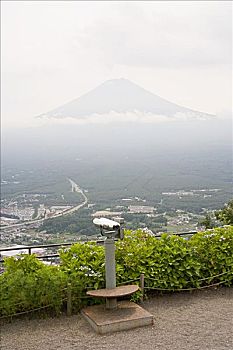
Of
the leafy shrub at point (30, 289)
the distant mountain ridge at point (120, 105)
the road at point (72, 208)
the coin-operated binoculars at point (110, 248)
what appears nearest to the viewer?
the leafy shrub at point (30, 289)

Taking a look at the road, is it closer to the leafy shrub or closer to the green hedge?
the green hedge

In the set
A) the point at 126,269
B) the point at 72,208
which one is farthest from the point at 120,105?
the point at 126,269

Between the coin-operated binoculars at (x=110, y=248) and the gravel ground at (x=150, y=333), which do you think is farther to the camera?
the coin-operated binoculars at (x=110, y=248)

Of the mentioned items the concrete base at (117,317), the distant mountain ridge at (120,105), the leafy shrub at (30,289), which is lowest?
the concrete base at (117,317)

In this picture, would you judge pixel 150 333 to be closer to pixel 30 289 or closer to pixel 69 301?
pixel 69 301

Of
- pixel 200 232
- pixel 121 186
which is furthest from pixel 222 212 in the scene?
pixel 121 186

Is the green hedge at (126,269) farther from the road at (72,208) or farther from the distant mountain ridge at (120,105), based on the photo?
the distant mountain ridge at (120,105)

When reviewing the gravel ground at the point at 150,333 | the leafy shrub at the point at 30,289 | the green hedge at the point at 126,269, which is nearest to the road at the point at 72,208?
the green hedge at the point at 126,269
